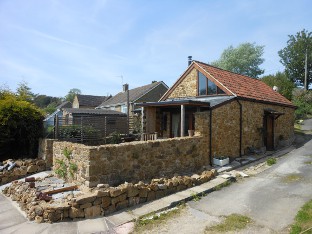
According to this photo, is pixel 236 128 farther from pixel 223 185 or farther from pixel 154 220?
pixel 154 220

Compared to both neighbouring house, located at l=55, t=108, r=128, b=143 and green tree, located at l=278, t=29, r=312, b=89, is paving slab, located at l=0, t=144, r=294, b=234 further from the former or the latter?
green tree, located at l=278, t=29, r=312, b=89

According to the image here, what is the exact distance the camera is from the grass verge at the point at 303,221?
569 cm

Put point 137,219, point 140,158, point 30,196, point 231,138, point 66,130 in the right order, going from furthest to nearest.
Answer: point 66,130 → point 231,138 → point 140,158 → point 30,196 → point 137,219

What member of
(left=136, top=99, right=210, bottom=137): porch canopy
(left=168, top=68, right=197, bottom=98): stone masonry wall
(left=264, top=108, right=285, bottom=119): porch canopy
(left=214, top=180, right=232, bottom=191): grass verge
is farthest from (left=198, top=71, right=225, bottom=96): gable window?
(left=214, top=180, right=232, bottom=191): grass verge

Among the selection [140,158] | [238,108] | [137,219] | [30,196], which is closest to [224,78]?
[238,108]

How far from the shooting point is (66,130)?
15328mm

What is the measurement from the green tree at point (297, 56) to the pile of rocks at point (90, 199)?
41.4 metres

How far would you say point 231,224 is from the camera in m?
6.37

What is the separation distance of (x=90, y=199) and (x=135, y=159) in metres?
2.62

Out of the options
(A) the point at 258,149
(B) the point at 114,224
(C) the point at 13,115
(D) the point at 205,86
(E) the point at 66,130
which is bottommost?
(B) the point at 114,224

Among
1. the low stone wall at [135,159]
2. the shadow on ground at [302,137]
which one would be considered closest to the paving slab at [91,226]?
the low stone wall at [135,159]

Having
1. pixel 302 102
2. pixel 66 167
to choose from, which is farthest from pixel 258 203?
pixel 302 102

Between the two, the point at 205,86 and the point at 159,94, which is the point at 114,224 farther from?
the point at 159,94

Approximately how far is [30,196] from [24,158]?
6.98 m
